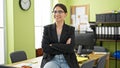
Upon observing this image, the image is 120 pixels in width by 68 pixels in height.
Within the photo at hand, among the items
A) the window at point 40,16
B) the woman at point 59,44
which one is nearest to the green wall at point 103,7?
the window at point 40,16

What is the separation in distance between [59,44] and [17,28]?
6.32 feet

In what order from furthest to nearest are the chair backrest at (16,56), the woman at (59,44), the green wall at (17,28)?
the green wall at (17,28) → the chair backrest at (16,56) → the woman at (59,44)

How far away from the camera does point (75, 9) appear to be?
5727 millimetres

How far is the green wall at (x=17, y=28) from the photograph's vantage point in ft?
12.8

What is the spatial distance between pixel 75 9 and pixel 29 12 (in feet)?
5.94

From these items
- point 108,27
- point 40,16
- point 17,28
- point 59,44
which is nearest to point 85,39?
point 59,44

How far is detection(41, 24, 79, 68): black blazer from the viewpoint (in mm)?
2271

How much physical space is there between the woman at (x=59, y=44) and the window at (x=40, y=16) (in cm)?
267

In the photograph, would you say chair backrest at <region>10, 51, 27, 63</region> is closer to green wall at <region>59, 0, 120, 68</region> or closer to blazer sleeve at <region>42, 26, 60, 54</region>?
blazer sleeve at <region>42, 26, 60, 54</region>

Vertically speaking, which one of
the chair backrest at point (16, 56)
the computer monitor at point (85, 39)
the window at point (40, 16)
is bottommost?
the chair backrest at point (16, 56)

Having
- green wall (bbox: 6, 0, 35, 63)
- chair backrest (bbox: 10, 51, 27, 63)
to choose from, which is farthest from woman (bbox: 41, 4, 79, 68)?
green wall (bbox: 6, 0, 35, 63)

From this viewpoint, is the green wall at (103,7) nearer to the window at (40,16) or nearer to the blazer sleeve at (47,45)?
the window at (40,16)

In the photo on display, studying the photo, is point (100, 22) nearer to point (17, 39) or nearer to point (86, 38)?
point (86, 38)

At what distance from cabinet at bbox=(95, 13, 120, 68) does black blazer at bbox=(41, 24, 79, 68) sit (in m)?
2.71
